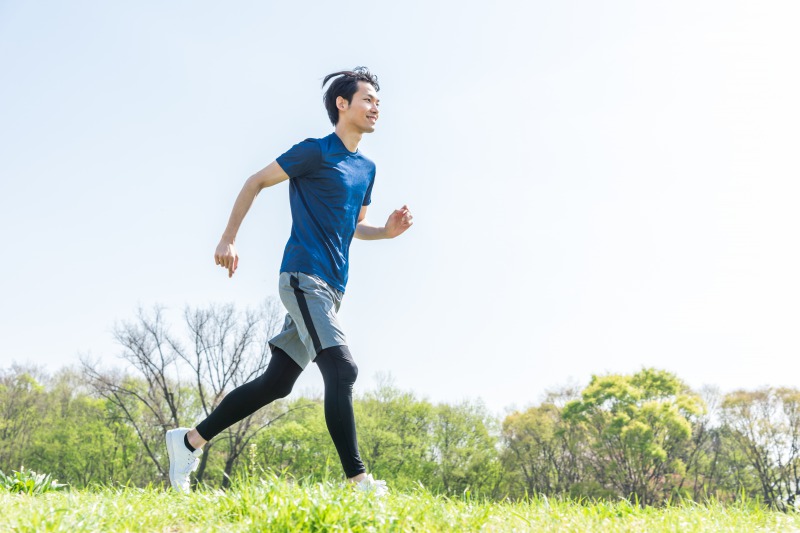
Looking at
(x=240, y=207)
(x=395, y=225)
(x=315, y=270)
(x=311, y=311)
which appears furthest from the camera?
(x=395, y=225)

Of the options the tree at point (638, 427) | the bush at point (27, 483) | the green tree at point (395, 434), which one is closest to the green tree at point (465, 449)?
the green tree at point (395, 434)

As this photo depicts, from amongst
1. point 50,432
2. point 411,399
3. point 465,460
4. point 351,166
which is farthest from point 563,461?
point 351,166

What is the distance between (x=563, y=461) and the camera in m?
37.1

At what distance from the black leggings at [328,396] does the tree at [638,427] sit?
3133 centimetres

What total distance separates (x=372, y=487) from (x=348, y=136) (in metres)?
2.35

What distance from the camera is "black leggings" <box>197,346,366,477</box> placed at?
12.6 feet

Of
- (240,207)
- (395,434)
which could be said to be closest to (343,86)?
(240,207)

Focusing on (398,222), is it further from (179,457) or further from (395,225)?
(179,457)

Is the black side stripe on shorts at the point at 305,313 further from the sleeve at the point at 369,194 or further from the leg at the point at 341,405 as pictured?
the sleeve at the point at 369,194

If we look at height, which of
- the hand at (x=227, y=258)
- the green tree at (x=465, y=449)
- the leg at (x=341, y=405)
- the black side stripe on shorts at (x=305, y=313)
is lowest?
the green tree at (x=465, y=449)

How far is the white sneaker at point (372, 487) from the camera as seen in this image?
10.4 feet

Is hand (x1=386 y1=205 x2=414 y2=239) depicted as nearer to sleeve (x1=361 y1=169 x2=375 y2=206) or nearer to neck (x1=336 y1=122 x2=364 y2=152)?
sleeve (x1=361 y1=169 x2=375 y2=206)

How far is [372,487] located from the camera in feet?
10.9

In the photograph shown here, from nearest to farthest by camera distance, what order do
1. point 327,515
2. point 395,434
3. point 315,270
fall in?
1. point 327,515
2. point 315,270
3. point 395,434
